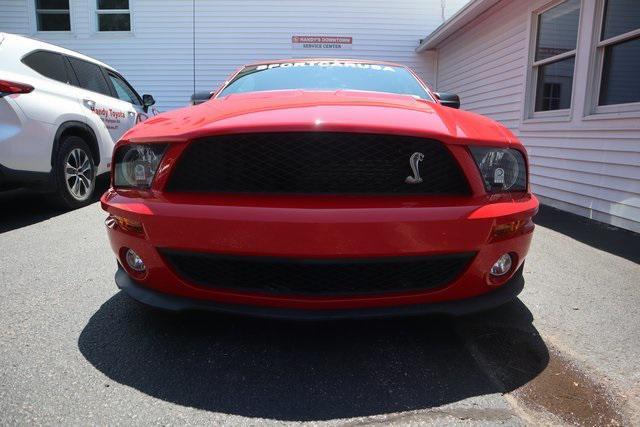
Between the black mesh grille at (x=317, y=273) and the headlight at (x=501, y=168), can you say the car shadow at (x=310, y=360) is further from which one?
the headlight at (x=501, y=168)

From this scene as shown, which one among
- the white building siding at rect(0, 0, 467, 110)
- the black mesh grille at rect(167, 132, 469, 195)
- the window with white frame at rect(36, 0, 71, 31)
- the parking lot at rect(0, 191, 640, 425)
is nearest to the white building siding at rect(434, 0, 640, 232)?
the parking lot at rect(0, 191, 640, 425)

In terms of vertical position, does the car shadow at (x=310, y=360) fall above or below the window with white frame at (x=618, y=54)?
below

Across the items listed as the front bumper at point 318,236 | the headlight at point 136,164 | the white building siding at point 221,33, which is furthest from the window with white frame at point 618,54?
the white building siding at point 221,33

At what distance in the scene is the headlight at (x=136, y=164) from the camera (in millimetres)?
1937

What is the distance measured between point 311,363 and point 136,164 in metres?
1.16

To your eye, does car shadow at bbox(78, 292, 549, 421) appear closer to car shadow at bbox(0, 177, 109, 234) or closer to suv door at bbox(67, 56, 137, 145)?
car shadow at bbox(0, 177, 109, 234)

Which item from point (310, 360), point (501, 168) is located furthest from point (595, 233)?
point (310, 360)

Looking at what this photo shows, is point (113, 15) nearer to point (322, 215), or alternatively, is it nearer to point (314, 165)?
point (314, 165)

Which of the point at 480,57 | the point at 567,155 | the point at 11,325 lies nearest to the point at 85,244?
the point at 11,325

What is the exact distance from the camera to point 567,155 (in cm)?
540

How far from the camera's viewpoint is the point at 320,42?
11.4m

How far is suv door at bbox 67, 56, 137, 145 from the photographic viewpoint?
16.3 feet

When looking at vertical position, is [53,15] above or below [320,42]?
above

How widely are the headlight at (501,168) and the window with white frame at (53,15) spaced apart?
1306cm
